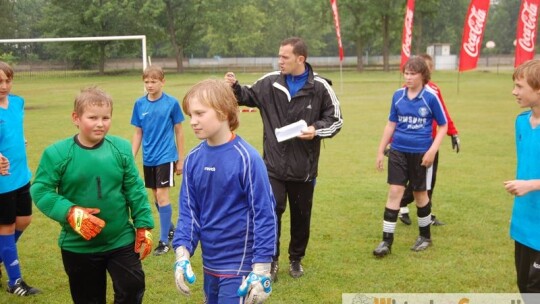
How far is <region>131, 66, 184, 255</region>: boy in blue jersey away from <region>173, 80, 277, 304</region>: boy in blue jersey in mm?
3014

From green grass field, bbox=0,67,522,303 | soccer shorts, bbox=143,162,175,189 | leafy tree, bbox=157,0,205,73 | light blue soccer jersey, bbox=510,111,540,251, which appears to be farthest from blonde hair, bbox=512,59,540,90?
leafy tree, bbox=157,0,205,73

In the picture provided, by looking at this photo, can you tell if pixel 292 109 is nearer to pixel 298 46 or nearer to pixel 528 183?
pixel 298 46

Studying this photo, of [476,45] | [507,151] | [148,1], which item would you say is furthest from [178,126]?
[148,1]

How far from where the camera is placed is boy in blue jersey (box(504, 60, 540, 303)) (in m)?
3.43

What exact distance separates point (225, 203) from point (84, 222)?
92 centimetres

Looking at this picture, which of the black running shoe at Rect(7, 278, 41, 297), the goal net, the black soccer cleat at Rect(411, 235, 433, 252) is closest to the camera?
the black running shoe at Rect(7, 278, 41, 297)

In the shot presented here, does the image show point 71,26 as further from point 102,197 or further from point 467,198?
point 102,197

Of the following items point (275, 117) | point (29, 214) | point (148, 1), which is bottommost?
point (29, 214)

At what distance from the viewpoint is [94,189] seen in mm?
3520

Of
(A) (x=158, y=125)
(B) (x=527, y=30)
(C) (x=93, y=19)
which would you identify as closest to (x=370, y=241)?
(A) (x=158, y=125)

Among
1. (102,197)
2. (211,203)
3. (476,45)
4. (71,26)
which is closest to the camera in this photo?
(211,203)

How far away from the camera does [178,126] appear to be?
622cm

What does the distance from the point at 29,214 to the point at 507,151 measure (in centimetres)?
1090

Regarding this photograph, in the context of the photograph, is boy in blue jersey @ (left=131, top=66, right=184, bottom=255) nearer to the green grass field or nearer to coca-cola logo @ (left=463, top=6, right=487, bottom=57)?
the green grass field
